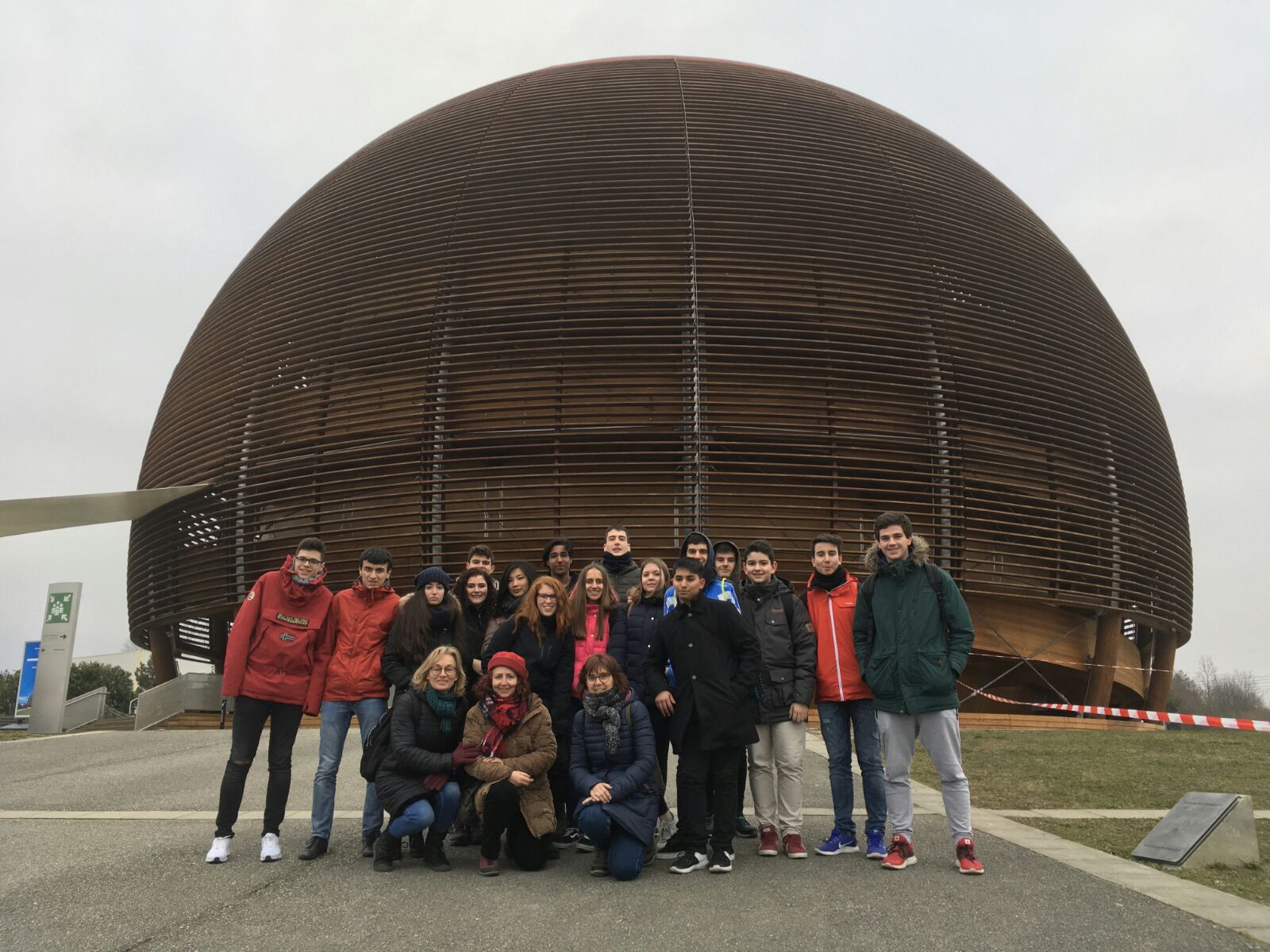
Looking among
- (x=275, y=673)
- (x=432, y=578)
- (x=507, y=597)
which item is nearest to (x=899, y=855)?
(x=507, y=597)

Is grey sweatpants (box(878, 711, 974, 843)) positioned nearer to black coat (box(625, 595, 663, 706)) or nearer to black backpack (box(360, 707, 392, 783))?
black coat (box(625, 595, 663, 706))

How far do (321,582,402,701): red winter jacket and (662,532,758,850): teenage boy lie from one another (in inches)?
60.5

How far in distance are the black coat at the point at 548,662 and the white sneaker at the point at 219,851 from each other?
1.50 m

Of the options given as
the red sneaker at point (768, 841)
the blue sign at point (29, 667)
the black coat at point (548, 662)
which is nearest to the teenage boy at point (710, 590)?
the red sneaker at point (768, 841)

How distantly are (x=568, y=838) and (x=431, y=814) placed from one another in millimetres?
952

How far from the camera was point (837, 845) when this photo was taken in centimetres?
464

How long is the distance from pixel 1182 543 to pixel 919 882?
14.1 metres

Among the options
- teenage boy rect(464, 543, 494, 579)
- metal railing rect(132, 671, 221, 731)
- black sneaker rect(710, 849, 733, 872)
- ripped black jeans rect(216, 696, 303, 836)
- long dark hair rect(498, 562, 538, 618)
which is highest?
teenage boy rect(464, 543, 494, 579)

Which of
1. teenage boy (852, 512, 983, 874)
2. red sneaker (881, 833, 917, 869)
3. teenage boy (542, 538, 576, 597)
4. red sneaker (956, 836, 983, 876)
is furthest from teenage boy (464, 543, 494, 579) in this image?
red sneaker (956, 836, 983, 876)

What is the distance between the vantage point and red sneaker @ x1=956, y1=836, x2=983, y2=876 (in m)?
4.15

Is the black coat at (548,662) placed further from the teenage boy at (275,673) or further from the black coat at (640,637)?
the teenage boy at (275,673)

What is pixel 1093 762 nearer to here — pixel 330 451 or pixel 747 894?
pixel 747 894

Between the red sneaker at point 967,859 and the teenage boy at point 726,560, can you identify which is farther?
the teenage boy at point 726,560

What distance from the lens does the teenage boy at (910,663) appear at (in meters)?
4.36
